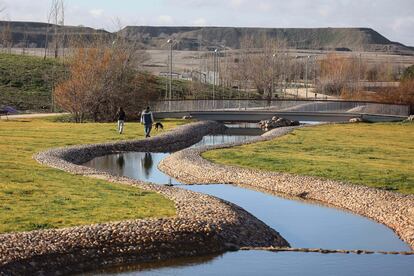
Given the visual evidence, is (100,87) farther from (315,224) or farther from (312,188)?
(315,224)

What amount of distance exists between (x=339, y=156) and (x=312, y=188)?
11.1 meters

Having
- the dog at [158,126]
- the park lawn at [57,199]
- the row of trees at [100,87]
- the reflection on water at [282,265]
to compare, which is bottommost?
the reflection on water at [282,265]

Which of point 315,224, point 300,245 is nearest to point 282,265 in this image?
point 300,245

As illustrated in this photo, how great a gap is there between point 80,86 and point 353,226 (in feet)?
152

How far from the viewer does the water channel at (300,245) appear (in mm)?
21078

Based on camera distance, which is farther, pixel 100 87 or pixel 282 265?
pixel 100 87

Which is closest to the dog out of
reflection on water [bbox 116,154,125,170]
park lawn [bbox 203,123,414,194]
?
park lawn [bbox 203,123,414,194]

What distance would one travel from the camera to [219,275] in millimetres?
20688

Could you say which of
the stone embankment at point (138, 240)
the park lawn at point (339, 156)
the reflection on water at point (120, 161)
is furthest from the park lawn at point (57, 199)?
the park lawn at point (339, 156)

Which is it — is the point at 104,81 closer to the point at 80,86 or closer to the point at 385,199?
the point at 80,86

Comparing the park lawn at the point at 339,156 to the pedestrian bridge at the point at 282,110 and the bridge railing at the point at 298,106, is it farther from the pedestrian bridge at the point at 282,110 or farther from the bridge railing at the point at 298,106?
the bridge railing at the point at 298,106

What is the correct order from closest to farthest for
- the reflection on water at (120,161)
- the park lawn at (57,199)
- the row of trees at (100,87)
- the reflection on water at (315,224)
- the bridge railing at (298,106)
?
the park lawn at (57,199) → the reflection on water at (315,224) → the reflection on water at (120,161) → the row of trees at (100,87) → the bridge railing at (298,106)

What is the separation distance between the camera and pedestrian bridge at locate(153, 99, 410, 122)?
260 ft

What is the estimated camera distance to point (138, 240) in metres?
22.1
